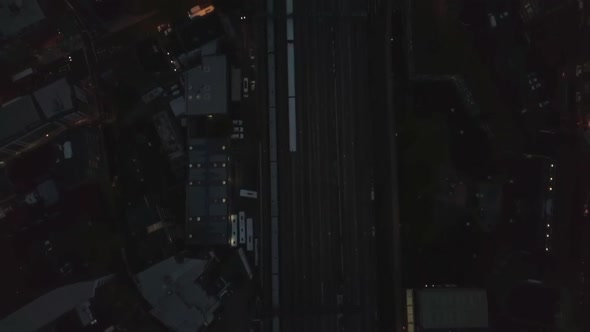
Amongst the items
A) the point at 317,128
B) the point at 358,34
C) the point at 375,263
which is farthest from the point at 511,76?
the point at 375,263

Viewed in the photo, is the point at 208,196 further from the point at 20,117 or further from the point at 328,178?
the point at 20,117

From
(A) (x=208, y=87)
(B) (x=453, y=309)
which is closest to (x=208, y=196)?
(A) (x=208, y=87)

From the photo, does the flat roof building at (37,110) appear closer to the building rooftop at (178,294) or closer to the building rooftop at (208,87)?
the building rooftop at (208,87)

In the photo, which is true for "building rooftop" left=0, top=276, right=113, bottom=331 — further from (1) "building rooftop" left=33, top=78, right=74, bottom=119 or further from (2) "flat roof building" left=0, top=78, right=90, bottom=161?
(1) "building rooftop" left=33, top=78, right=74, bottom=119

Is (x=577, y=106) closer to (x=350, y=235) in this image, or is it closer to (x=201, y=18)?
(x=350, y=235)

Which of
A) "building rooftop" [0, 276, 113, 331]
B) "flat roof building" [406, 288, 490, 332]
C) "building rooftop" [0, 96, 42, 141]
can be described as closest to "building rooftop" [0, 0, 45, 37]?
"building rooftop" [0, 96, 42, 141]
